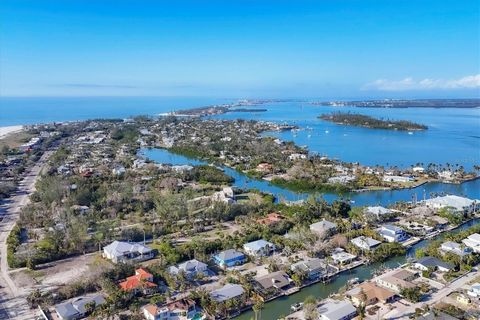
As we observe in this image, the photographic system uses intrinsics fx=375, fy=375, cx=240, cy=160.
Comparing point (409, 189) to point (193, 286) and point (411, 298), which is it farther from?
point (193, 286)

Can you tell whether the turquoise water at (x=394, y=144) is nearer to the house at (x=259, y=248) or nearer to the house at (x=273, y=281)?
the house at (x=259, y=248)

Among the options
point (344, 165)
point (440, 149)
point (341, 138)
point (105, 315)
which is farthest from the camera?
point (341, 138)

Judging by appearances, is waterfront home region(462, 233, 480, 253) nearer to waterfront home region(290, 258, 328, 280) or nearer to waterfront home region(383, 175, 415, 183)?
waterfront home region(290, 258, 328, 280)

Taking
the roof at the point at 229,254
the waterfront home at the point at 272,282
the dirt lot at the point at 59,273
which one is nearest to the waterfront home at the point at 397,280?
the waterfront home at the point at 272,282

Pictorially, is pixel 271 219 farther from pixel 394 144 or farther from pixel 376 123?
pixel 376 123

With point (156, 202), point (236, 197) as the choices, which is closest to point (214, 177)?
point (236, 197)

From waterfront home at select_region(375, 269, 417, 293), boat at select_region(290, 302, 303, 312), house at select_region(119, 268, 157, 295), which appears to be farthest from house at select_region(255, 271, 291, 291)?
house at select_region(119, 268, 157, 295)

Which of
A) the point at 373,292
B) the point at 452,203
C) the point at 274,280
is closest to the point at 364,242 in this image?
the point at 373,292
